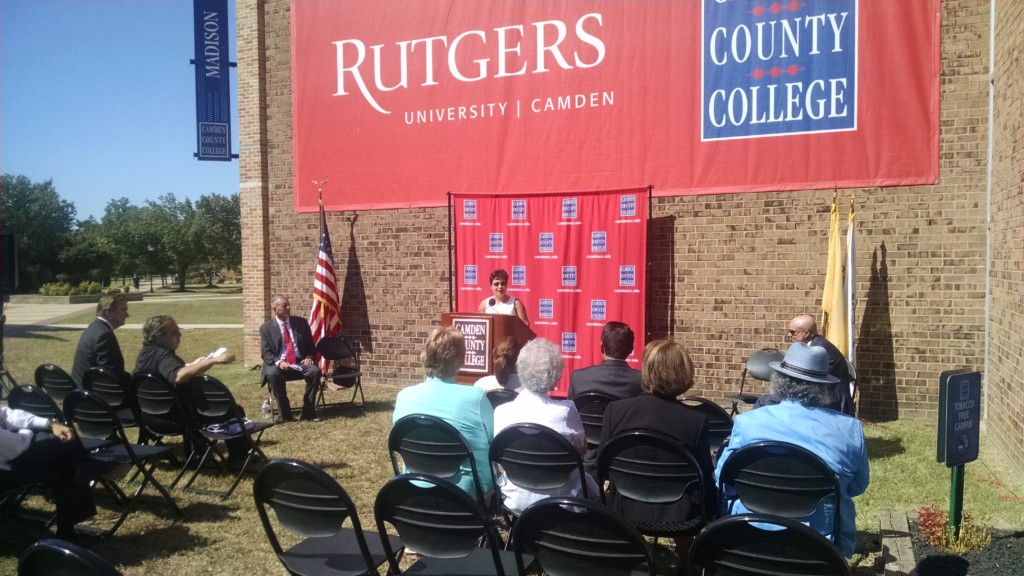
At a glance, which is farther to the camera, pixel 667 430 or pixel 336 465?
pixel 336 465

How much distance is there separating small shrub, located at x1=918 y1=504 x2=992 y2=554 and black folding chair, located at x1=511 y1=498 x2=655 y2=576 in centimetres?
→ 219

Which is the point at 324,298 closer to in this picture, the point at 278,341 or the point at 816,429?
the point at 278,341

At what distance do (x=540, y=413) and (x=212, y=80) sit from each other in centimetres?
1087

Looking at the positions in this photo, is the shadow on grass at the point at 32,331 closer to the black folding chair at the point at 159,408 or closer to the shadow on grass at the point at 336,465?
the black folding chair at the point at 159,408

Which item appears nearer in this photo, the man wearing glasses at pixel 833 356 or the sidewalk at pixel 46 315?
the man wearing glasses at pixel 833 356

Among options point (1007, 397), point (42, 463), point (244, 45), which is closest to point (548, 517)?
point (42, 463)

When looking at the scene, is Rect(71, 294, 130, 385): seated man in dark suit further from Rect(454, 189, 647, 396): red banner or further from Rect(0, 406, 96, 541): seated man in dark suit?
Rect(454, 189, 647, 396): red banner

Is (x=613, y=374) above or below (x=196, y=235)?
below

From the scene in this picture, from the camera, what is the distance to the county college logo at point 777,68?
24.0ft

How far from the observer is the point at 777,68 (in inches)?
299

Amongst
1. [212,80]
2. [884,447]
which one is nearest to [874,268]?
[884,447]

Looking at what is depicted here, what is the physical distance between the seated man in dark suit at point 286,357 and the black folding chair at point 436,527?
5.30 meters

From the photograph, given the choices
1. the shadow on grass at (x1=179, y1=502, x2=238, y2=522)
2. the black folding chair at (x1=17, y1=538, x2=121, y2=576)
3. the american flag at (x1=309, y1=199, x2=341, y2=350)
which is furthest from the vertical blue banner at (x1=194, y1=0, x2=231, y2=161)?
the black folding chair at (x1=17, y1=538, x2=121, y2=576)

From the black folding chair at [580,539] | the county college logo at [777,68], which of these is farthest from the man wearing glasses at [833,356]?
the black folding chair at [580,539]
